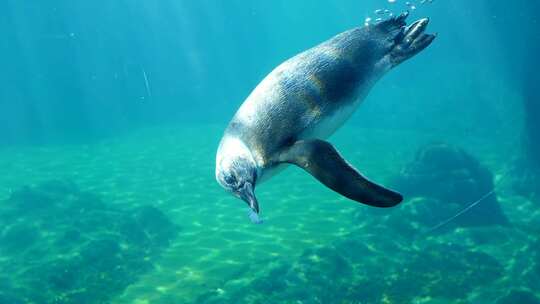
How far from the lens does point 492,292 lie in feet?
31.7

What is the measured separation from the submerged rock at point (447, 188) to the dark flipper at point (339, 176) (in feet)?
41.8

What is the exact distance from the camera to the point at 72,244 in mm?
12555

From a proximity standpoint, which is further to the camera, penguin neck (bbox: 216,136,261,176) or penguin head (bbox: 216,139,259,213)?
penguin neck (bbox: 216,136,261,176)

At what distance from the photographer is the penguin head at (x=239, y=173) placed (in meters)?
2.78

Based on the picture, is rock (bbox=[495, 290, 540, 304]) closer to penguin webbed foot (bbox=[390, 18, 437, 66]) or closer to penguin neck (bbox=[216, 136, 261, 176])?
penguin webbed foot (bbox=[390, 18, 437, 66])

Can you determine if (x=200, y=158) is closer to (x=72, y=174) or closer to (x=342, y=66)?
(x=72, y=174)

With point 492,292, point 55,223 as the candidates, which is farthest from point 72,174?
point 492,292

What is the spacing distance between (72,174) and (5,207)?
7.10m

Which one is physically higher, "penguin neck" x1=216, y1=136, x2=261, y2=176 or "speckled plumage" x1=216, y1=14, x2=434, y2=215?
"speckled plumage" x1=216, y1=14, x2=434, y2=215

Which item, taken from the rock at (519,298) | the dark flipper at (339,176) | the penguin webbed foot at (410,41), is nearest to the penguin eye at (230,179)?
the dark flipper at (339,176)

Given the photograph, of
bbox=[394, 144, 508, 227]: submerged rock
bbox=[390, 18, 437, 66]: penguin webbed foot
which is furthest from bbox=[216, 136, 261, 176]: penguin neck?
bbox=[394, 144, 508, 227]: submerged rock

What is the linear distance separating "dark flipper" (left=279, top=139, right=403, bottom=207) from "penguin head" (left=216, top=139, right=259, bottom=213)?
0.34 m

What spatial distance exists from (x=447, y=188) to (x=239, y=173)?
15.7m

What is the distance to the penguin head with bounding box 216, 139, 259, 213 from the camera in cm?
278
